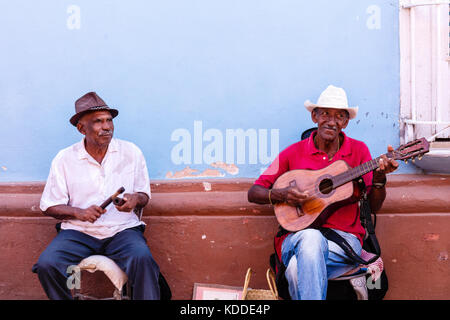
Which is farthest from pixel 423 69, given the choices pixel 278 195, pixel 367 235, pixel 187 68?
pixel 187 68

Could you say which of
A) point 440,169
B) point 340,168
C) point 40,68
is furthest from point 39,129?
point 440,169

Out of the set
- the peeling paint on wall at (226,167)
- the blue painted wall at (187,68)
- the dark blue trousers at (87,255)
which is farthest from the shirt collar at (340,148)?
the dark blue trousers at (87,255)

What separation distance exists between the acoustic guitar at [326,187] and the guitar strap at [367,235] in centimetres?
6

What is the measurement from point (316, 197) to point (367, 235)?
16.8 inches

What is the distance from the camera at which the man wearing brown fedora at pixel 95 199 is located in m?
3.66

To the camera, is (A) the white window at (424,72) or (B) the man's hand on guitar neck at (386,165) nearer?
(B) the man's hand on guitar neck at (386,165)

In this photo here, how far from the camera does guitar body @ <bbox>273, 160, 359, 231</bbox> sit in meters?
3.63

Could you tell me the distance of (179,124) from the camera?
4.43 m

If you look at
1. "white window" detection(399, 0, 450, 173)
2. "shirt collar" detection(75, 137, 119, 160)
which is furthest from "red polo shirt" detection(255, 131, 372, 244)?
"shirt collar" detection(75, 137, 119, 160)

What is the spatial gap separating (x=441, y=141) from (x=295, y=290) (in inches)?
67.2

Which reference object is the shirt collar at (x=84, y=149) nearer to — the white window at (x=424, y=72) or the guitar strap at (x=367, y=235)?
the guitar strap at (x=367, y=235)

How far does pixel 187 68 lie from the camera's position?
4418 mm

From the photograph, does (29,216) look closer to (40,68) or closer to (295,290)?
(40,68)

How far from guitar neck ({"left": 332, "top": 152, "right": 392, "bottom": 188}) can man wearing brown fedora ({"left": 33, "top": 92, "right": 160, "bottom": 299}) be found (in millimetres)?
1211
